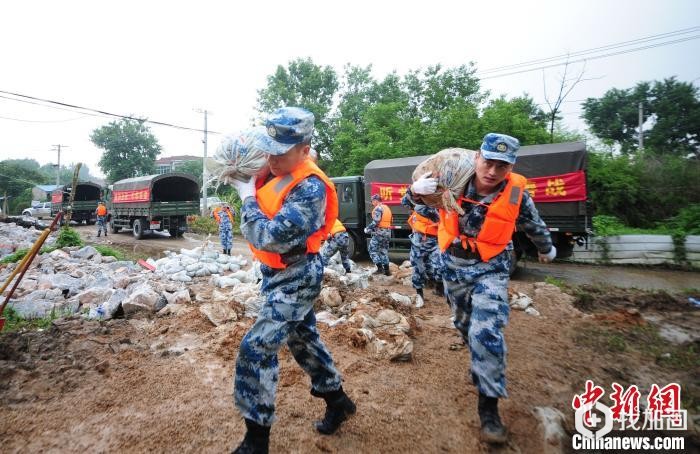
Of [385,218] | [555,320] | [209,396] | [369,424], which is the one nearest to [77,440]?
[209,396]

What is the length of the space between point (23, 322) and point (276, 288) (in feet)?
14.5

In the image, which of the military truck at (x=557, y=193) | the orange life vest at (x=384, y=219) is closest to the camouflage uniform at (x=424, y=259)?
the orange life vest at (x=384, y=219)

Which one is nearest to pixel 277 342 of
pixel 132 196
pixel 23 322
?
pixel 23 322

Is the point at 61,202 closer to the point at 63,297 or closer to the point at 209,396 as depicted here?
the point at 63,297

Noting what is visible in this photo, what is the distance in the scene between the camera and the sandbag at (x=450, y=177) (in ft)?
8.37

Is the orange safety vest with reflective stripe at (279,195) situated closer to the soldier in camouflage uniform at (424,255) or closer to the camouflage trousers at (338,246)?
the soldier in camouflage uniform at (424,255)

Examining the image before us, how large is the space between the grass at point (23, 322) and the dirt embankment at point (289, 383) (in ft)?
1.40

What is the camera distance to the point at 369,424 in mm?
2422

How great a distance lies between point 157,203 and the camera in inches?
640

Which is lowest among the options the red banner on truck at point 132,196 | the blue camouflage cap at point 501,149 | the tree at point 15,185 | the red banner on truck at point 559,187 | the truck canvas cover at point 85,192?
the blue camouflage cap at point 501,149

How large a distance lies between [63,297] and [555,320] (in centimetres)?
694

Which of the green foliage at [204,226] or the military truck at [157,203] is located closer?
the military truck at [157,203]

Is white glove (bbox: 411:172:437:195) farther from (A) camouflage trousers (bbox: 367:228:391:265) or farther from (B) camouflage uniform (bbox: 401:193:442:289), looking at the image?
(A) camouflage trousers (bbox: 367:228:391:265)

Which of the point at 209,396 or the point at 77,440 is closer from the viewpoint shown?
the point at 77,440
